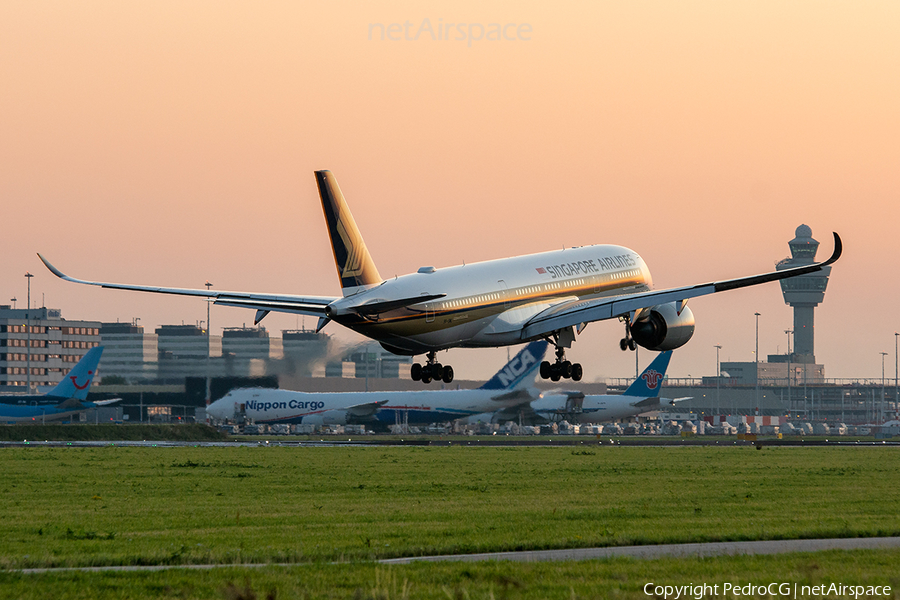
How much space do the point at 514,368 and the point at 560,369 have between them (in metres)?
99.4

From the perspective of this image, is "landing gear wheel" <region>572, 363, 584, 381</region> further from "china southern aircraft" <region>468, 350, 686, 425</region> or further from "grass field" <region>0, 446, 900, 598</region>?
"china southern aircraft" <region>468, 350, 686, 425</region>

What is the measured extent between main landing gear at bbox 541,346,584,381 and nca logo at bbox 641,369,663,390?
4306 inches

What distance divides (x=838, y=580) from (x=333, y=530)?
1866cm

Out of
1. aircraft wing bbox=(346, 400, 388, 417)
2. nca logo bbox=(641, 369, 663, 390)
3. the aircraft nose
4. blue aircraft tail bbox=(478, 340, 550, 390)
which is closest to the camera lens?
the aircraft nose

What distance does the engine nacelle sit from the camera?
5984 centimetres

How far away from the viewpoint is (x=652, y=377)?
550ft

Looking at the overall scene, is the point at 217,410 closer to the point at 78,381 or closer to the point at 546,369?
the point at 78,381

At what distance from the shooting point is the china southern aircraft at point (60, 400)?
487 feet

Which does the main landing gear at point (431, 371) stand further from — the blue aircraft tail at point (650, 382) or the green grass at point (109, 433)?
the blue aircraft tail at point (650, 382)

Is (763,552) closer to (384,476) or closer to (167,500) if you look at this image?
(167,500)

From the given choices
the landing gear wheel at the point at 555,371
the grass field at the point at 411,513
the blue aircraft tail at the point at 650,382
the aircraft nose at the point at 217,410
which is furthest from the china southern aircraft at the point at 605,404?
the landing gear wheel at the point at 555,371

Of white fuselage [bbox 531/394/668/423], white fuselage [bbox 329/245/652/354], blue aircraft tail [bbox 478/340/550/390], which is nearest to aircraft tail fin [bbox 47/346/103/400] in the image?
blue aircraft tail [bbox 478/340/550/390]

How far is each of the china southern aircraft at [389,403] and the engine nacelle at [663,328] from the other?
95.8 meters

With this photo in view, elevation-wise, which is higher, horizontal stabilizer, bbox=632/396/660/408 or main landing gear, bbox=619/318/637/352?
main landing gear, bbox=619/318/637/352
